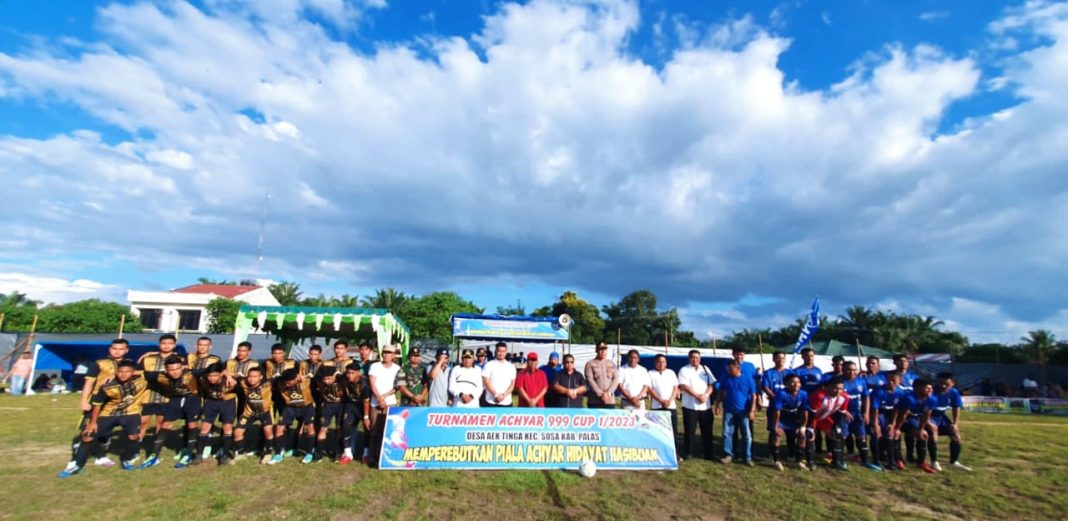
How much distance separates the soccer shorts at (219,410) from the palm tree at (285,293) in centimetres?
4273

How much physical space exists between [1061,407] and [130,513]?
2899 centimetres

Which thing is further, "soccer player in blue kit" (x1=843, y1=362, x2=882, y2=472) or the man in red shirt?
the man in red shirt

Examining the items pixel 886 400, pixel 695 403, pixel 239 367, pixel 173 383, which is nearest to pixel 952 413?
pixel 886 400

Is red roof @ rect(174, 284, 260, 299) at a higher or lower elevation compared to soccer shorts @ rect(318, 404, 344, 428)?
higher

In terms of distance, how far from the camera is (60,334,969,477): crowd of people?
7.09 meters

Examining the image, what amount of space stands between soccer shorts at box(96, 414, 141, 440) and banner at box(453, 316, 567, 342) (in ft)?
38.1

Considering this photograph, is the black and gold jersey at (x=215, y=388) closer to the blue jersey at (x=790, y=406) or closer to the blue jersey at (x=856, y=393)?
the blue jersey at (x=790, y=406)

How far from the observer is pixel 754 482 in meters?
6.64

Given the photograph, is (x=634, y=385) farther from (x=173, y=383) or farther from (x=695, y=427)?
(x=173, y=383)

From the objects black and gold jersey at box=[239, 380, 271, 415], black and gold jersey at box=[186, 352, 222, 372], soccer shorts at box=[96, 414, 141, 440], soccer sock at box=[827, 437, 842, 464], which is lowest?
soccer sock at box=[827, 437, 842, 464]

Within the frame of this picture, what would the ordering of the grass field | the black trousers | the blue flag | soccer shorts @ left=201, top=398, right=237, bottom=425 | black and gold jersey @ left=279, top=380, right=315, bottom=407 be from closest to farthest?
the grass field < soccer shorts @ left=201, top=398, right=237, bottom=425 < black and gold jersey @ left=279, top=380, right=315, bottom=407 < the black trousers < the blue flag

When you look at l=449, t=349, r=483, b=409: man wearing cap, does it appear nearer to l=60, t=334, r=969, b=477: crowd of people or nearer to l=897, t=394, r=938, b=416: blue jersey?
l=60, t=334, r=969, b=477: crowd of people

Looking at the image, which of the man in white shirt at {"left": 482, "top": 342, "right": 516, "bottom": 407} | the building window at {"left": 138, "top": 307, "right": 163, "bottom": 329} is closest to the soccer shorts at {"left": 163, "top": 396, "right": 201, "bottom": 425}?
the man in white shirt at {"left": 482, "top": 342, "right": 516, "bottom": 407}

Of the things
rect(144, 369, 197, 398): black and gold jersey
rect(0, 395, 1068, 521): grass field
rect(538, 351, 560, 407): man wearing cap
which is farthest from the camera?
rect(538, 351, 560, 407): man wearing cap
